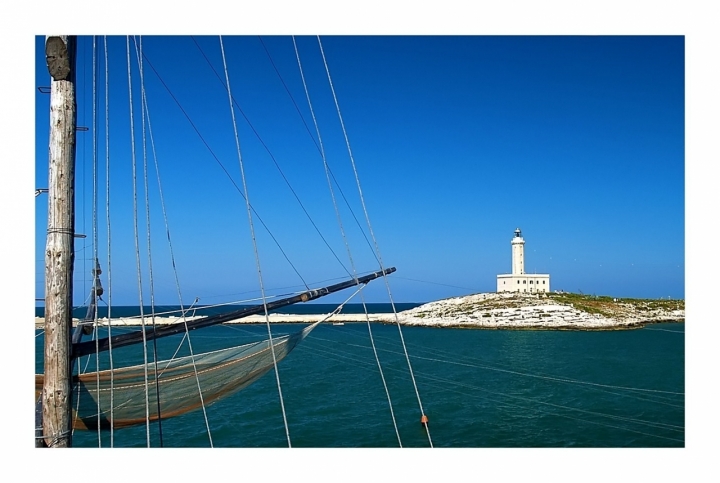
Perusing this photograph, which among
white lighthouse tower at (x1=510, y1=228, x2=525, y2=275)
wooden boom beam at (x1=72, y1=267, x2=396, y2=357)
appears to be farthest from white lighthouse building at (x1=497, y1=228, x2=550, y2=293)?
wooden boom beam at (x1=72, y1=267, x2=396, y2=357)

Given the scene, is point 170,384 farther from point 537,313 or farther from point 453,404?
point 537,313

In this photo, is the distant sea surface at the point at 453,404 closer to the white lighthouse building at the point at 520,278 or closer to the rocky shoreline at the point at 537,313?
the rocky shoreline at the point at 537,313

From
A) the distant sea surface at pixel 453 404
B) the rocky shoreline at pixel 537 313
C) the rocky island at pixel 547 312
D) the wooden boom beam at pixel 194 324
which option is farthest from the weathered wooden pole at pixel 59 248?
the rocky island at pixel 547 312

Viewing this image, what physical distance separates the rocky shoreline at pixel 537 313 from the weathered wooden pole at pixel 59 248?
45.2 m

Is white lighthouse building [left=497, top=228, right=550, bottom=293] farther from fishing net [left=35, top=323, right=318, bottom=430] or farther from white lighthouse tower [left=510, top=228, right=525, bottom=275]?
fishing net [left=35, top=323, right=318, bottom=430]

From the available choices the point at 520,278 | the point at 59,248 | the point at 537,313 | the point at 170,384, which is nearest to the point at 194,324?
the point at 59,248

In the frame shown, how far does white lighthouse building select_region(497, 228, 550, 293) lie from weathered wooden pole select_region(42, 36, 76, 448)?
6834 cm

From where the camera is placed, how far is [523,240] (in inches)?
2840

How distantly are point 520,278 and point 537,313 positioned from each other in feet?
47.4

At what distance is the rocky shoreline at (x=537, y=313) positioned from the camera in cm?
5244

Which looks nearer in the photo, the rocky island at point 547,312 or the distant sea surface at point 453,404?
the distant sea surface at point 453,404

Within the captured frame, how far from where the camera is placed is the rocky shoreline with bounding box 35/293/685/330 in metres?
52.4
